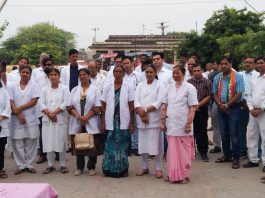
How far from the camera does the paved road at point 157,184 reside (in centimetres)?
616

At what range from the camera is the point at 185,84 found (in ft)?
22.4

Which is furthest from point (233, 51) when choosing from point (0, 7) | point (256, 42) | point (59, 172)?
point (0, 7)

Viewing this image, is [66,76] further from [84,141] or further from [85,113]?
[84,141]

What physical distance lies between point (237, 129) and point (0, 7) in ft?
16.4

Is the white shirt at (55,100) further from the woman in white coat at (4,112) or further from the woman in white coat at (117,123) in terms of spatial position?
the woman in white coat at (117,123)

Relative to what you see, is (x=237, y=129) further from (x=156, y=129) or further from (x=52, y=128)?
(x=52, y=128)

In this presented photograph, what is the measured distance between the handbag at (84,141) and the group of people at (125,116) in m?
0.15

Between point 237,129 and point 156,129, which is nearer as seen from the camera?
point 156,129

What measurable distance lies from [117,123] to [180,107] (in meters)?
1.08

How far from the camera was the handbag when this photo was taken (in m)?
7.01

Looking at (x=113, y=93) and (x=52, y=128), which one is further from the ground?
(x=113, y=93)

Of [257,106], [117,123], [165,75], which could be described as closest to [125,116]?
[117,123]

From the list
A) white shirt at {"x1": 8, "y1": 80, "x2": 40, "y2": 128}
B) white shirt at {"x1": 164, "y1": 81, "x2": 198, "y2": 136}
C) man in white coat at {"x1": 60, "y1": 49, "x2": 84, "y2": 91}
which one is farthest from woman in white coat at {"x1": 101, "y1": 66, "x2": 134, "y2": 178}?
man in white coat at {"x1": 60, "y1": 49, "x2": 84, "y2": 91}

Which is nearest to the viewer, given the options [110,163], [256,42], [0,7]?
[0,7]
